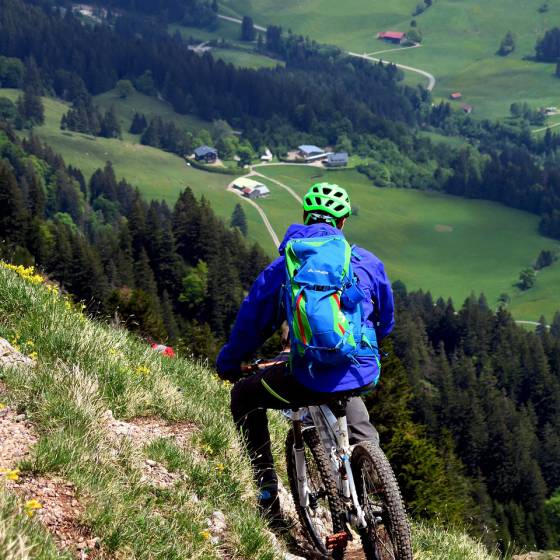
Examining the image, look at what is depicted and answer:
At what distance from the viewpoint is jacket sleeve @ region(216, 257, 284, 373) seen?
984cm

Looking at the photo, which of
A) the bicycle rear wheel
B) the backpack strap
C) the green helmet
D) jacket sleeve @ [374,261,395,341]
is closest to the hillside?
the bicycle rear wheel

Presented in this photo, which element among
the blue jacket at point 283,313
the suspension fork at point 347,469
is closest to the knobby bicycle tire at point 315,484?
the suspension fork at point 347,469

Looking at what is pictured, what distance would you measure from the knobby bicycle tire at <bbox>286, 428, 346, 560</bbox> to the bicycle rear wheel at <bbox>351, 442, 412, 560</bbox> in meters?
0.28

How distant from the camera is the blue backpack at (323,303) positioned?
9.19m

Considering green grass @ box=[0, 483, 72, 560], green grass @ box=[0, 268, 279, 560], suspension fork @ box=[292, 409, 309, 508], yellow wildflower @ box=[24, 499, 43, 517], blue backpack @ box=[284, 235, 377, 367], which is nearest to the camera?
green grass @ box=[0, 483, 72, 560]

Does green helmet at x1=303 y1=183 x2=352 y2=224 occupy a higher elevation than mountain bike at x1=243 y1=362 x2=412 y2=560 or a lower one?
higher

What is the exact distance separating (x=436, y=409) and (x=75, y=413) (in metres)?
136

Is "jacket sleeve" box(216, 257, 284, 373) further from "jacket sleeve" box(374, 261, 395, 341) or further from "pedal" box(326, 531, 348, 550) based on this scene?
"pedal" box(326, 531, 348, 550)

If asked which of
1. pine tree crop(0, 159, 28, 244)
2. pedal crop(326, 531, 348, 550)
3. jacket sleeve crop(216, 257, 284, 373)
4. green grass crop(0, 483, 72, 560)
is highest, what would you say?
jacket sleeve crop(216, 257, 284, 373)

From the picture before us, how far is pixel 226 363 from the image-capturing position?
10359mm

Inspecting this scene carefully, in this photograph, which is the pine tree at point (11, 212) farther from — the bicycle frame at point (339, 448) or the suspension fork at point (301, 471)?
the bicycle frame at point (339, 448)

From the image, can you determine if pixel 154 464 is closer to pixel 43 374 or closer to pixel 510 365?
pixel 43 374

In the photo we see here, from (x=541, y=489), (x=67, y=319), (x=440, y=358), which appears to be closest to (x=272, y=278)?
(x=67, y=319)

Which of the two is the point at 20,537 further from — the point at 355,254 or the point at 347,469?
the point at 355,254
